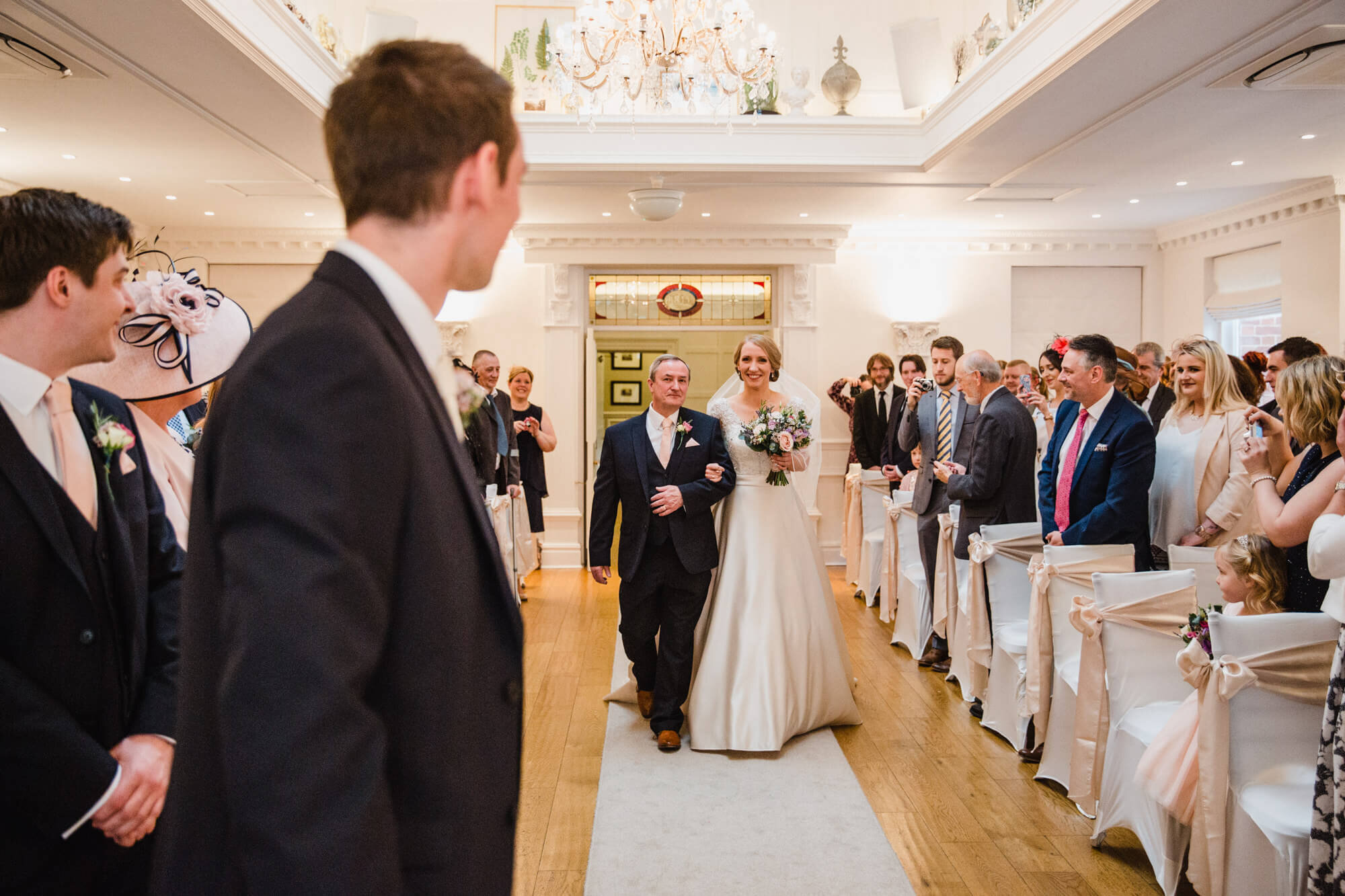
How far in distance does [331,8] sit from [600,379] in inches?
187

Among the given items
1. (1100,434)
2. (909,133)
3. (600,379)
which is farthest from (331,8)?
(1100,434)

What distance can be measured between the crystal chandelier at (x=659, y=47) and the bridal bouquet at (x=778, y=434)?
2038 mm

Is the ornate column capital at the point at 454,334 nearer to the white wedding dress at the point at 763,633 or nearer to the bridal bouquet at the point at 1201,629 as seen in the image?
the white wedding dress at the point at 763,633

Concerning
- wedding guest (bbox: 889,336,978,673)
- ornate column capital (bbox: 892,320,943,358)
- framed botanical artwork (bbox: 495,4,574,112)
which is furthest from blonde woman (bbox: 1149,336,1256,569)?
ornate column capital (bbox: 892,320,943,358)

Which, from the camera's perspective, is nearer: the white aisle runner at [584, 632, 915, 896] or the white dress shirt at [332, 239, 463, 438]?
the white dress shirt at [332, 239, 463, 438]

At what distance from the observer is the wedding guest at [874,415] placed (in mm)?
8352

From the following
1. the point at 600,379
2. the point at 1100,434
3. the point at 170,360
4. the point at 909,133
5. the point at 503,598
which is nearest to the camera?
the point at 503,598

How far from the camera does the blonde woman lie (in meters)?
4.00

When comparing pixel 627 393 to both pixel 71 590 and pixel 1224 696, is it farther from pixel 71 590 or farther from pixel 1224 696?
pixel 71 590

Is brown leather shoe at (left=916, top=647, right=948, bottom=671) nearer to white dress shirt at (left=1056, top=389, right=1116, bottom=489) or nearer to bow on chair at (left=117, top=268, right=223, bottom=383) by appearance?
white dress shirt at (left=1056, top=389, right=1116, bottom=489)

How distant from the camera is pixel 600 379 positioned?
397 inches

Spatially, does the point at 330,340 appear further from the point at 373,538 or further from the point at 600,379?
the point at 600,379

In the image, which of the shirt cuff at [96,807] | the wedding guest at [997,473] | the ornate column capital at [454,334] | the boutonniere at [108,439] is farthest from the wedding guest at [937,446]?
the ornate column capital at [454,334]

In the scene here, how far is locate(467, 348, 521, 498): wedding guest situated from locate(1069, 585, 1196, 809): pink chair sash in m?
3.92
